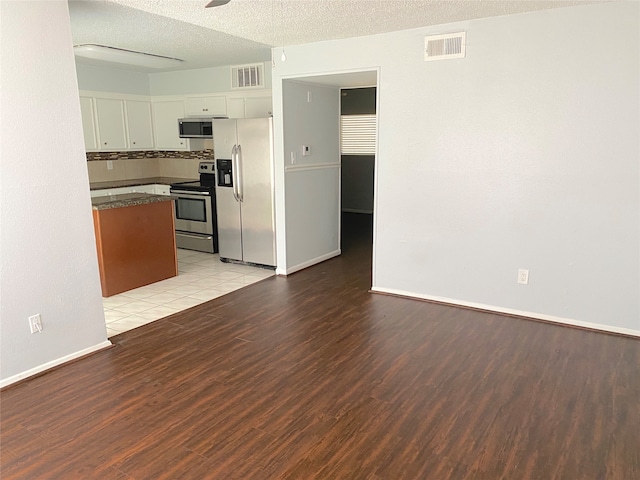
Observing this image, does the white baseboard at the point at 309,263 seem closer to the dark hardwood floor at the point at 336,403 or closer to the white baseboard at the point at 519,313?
the white baseboard at the point at 519,313

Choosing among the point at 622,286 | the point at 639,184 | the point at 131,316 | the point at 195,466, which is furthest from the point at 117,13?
the point at 622,286

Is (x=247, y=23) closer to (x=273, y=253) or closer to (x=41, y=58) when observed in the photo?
(x=41, y=58)

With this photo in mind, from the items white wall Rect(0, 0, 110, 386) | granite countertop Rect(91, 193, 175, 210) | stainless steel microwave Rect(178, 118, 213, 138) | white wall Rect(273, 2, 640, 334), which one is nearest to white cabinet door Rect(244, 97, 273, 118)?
stainless steel microwave Rect(178, 118, 213, 138)

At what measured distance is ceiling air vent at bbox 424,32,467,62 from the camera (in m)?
3.84

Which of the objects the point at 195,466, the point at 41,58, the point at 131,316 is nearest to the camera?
the point at 195,466

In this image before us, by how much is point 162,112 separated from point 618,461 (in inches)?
264

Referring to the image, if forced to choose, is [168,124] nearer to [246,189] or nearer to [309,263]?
[246,189]

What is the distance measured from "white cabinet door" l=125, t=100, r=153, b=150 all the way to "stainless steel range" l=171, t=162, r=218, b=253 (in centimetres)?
116

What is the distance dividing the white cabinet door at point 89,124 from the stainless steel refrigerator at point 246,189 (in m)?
1.97

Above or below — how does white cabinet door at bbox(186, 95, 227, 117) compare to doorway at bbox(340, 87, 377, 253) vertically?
above

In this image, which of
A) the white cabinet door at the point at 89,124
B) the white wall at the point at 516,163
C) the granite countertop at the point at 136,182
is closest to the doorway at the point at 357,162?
the white wall at the point at 516,163

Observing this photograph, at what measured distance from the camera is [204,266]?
5.68m

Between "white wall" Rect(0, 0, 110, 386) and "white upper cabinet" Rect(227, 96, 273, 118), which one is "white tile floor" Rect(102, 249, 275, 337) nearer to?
"white wall" Rect(0, 0, 110, 386)

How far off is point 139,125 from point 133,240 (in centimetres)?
292
